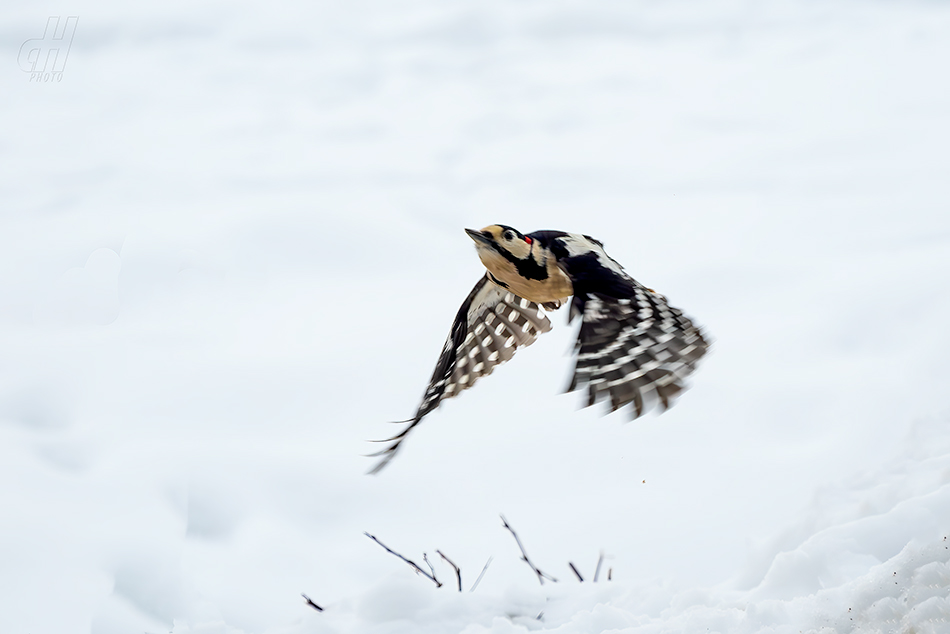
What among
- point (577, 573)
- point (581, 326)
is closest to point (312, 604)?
point (577, 573)

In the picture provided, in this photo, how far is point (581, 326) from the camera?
7.36 feet

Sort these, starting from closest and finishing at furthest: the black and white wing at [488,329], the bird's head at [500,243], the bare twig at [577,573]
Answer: the bird's head at [500,243] < the bare twig at [577,573] < the black and white wing at [488,329]

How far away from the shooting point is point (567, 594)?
2.90 metres

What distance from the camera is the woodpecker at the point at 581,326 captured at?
2.08 m

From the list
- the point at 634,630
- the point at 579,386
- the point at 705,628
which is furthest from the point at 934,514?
the point at 579,386

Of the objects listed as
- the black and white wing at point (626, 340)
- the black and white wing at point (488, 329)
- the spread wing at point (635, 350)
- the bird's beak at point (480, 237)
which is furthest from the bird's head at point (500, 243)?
the black and white wing at point (488, 329)

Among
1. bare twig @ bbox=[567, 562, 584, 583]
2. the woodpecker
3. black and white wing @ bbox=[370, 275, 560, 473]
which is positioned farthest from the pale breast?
bare twig @ bbox=[567, 562, 584, 583]

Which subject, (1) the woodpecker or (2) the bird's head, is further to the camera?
(2) the bird's head

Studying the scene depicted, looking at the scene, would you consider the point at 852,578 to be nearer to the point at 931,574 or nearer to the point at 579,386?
the point at 931,574

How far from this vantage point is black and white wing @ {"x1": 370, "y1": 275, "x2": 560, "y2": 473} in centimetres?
305

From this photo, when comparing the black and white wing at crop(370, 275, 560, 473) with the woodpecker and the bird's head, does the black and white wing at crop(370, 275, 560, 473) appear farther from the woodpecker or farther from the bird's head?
the bird's head

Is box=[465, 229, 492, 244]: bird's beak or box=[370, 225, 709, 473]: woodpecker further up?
box=[465, 229, 492, 244]: bird's beak

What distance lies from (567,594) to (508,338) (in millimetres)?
1006

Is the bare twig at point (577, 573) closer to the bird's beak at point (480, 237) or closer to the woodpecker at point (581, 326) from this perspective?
the woodpecker at point (581, 326)
